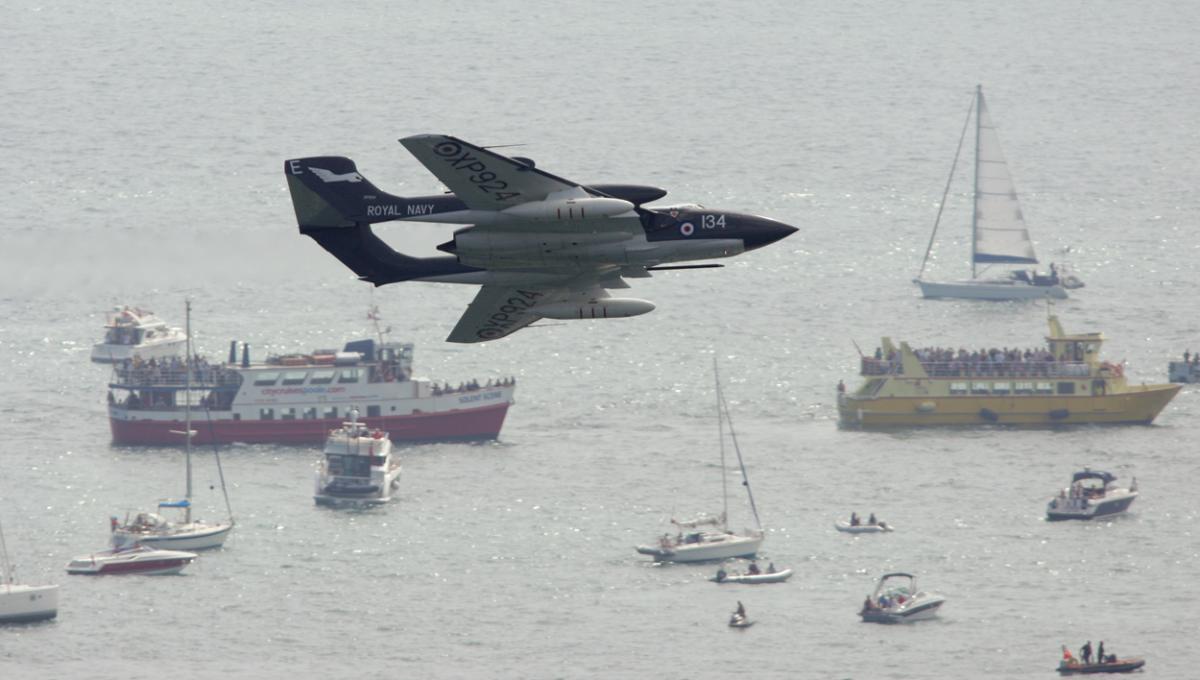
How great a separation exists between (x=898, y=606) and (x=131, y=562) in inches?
2126

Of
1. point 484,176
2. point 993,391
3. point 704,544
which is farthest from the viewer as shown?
point 993,391

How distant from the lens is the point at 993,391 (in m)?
198

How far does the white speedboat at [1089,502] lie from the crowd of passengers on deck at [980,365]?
105 ft

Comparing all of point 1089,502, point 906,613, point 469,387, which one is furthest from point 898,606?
point 469,387

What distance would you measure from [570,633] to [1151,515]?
5324cm

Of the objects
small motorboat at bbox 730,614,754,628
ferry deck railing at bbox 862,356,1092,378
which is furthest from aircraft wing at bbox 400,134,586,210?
ferry deck railing at bbox 862,356,1092,378

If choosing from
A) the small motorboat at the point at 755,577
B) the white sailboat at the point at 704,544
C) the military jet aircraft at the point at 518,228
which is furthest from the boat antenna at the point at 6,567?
the military jet aircraft at the point at 518,228

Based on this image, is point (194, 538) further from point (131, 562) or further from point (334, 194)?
point (334, 194)

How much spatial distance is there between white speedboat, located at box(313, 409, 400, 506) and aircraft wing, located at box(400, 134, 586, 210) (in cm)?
10512

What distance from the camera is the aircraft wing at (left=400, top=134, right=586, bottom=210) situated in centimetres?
6438

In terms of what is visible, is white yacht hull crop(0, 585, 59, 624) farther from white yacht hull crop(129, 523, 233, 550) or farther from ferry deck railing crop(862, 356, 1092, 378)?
ferry deck railing crop(862, 356, 1092, 378)

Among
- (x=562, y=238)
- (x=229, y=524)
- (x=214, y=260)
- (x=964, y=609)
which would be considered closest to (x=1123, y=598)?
(x=964, y=609)

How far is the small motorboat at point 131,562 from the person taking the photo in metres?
150

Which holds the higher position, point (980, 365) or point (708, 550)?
point (980, 365)
